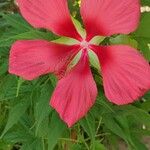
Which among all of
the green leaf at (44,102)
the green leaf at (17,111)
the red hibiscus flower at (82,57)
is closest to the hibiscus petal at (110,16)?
the red hibiscus flower at (82,57)

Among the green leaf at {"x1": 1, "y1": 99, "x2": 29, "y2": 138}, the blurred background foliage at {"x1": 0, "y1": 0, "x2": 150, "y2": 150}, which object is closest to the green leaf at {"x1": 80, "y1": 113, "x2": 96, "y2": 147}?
the blurred background foliage at {"x1": 0, "y1": 0, "x2": 150, "y2": 150}

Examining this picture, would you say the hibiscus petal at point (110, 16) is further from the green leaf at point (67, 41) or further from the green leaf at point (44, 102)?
the green leaf at point (44, 102)

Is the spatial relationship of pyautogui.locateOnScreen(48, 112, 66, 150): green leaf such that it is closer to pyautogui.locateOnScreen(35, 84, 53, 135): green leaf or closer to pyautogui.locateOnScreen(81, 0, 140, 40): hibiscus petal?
pyautogui.locateOnScreen(35, 84, 53, 135): green leaf

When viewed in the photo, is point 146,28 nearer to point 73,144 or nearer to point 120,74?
point 120,74

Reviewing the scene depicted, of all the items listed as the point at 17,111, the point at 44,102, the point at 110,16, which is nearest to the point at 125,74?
the point at 110,16

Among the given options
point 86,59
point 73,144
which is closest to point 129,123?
point 73,144
